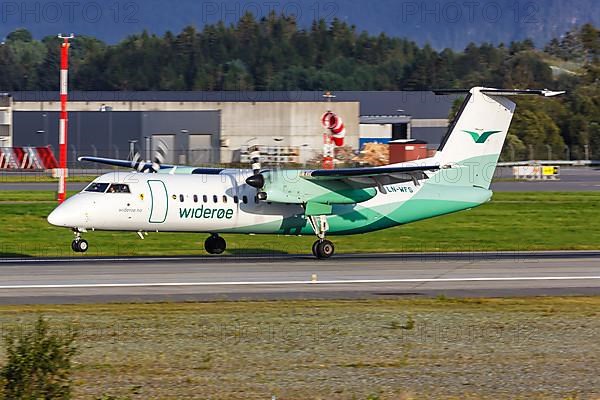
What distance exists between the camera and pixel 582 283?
75.2ft

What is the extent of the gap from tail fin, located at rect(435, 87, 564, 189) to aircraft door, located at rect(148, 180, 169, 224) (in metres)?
8.28

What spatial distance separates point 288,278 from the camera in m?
23.5

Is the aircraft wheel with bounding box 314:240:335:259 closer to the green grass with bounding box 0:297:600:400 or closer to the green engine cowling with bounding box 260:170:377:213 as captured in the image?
the green engine cowling with bounding box 260:170:377:213

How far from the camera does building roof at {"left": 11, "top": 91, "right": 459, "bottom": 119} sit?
7462 centimetres

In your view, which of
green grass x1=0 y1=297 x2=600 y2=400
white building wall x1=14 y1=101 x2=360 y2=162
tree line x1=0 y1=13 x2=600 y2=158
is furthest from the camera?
tree line x1=0 y1=13 x2=600 y2=158

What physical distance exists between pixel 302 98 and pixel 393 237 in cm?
4140

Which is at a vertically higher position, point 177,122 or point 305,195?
point 177,122

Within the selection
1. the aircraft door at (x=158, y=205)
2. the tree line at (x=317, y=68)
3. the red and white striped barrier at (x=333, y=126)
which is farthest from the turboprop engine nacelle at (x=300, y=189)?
the tree line at (x=317, y=68)

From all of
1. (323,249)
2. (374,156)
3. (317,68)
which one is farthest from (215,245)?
(317,68)

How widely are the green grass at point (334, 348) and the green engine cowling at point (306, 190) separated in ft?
25.6

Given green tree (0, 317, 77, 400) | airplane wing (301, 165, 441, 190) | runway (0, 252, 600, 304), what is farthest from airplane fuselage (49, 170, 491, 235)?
green tree (0, 317, 77, 400)

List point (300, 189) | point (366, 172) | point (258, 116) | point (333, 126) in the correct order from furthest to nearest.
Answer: point (258, 116) < point (333, 126) < point (300, 189) < point (366, 172)

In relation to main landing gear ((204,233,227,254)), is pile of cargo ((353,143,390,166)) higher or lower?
higher

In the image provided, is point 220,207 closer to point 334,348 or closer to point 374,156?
point 334,348
